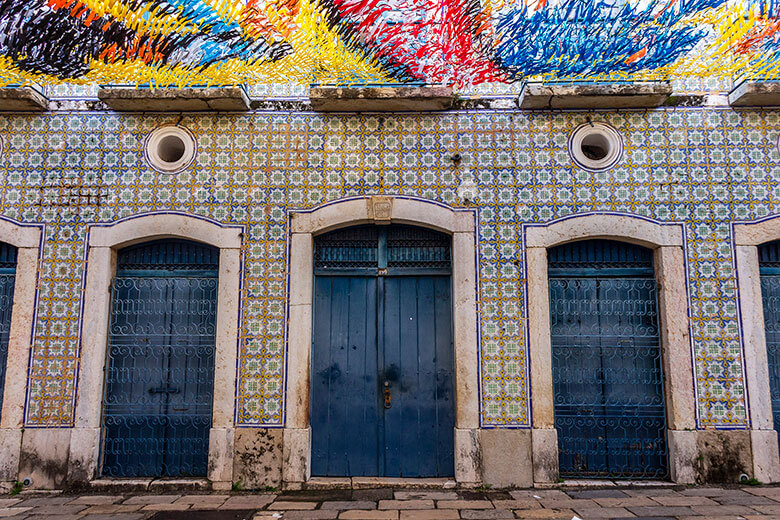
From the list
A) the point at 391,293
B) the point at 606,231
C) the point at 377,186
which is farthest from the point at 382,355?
the point at 606,231

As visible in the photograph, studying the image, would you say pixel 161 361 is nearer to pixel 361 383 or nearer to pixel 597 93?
pixel 361 383

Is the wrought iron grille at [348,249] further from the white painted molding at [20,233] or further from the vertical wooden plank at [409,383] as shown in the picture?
the white painted molding at [20,233]

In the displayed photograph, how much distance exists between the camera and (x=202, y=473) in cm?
526

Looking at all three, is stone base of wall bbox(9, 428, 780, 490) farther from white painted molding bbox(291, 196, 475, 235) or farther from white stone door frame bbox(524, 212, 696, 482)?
white painted molding bbox(291, 196, 475, 235)

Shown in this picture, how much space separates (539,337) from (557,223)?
1.18m

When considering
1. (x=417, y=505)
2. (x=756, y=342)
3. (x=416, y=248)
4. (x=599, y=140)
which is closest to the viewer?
(x=417, y=505)

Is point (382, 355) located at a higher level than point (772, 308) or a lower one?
lower

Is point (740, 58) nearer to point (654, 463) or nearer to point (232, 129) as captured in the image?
point (654, 463)

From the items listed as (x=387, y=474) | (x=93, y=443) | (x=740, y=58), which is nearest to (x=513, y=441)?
(x=387, y=474)

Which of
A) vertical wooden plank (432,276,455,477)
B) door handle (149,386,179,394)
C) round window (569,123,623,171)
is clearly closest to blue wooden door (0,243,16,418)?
door handle (149,386,179,394)

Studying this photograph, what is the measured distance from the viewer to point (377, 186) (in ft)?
18.2

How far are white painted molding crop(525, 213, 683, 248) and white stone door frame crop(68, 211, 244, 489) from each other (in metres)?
→ 3.10

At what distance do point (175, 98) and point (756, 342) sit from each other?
635 centimetres

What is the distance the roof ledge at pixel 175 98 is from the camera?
5.39 meters
